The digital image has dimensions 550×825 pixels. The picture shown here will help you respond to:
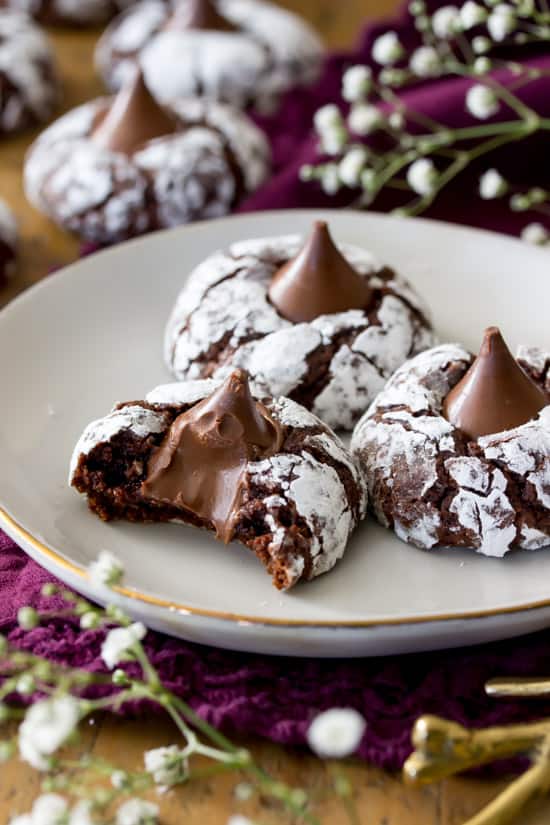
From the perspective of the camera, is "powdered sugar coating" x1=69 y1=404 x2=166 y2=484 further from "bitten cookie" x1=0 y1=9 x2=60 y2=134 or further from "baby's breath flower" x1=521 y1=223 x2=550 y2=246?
"bitten cookie" x1=0 y1=9 x2=60 y2=134

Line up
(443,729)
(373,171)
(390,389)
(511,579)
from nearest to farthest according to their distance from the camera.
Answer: (443,729), (511,579), (390,389), (373,171)

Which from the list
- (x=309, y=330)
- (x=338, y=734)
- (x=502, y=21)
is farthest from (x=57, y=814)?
(x=502, y=21)

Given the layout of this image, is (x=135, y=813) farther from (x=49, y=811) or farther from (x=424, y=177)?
(x=424, y=177)

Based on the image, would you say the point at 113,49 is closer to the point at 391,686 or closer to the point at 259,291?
the point at 259,291

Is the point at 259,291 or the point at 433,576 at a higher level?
the point at 259,291

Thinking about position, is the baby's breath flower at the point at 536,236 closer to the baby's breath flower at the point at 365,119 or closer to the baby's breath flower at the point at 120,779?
the baby's breath flower at the point at 365,119

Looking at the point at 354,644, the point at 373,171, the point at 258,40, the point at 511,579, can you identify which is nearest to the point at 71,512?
the point at 354,644

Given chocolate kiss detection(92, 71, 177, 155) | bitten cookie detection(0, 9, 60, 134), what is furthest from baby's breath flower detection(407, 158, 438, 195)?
bitten cookie detection(0, 9, 60, 134)

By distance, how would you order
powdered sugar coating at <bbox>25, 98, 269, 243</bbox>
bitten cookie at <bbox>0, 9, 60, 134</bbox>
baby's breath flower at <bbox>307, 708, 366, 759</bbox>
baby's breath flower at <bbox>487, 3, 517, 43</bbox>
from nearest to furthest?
baby's breath flower at <bbox>307, 708, 366, 759</bbox>, baby's breath flower at <bbox>487, 3, 517, 43</bbox>, powdered sugar coating at <bbox>25, 98, 269, 243</bbox>, bitten cookie at <bbox>0, 9, 60, 134</bbox>
